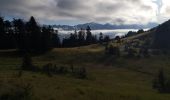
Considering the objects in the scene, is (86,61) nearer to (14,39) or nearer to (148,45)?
(14,39)

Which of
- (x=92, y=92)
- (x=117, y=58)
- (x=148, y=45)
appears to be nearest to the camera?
(x=92, y=92)

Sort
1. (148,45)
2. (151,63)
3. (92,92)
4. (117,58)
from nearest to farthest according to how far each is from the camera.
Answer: (92,92) < (151,63) < (117,58) < (148,45)

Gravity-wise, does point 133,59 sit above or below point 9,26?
below

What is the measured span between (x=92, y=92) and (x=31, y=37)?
311 ft

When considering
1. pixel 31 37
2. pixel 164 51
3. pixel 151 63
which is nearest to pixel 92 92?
pixel 151 63

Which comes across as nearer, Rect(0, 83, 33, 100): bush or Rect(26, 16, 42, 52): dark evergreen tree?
Rect(0, 83, 33, 100): bush

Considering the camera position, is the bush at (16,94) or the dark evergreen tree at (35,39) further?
the dark evergreen tree at (35,39)

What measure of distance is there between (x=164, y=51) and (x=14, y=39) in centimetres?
6285

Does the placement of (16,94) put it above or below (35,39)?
below

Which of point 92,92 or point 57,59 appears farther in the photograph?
point 57,59

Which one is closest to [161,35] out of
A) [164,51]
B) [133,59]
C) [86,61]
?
[164,51]

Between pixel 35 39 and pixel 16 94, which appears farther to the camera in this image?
pixel 35 39

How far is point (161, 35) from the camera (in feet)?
544

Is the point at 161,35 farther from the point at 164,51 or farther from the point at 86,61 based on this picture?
the point at 86,61
